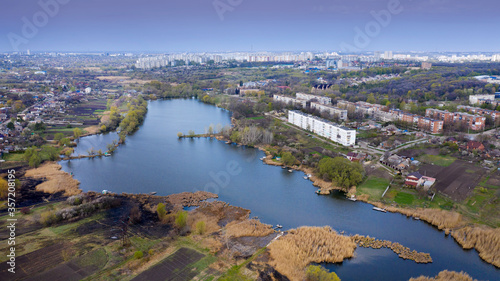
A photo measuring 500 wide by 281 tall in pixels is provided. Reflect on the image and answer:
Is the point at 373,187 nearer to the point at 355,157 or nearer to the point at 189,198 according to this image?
the point at 355,157

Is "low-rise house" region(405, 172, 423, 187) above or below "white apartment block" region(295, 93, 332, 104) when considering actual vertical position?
below

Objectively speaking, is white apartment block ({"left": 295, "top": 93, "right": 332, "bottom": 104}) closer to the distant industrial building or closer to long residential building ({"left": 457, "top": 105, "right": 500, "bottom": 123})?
long residential building ({"left": 457, "top": 105, "right": 500, "bottom": 123})

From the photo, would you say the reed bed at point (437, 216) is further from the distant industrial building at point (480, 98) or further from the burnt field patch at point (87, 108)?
the burnt field patch at point (87, 108)

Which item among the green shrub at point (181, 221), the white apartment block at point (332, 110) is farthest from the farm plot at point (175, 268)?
the white apartment block at point (332, 110)

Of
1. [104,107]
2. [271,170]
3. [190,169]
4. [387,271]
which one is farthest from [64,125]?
[387,271]

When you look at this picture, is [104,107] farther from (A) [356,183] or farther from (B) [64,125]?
(A) [356,183]

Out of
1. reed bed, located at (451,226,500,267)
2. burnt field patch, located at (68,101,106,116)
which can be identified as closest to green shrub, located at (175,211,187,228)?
reed bed, located at (451,226,500,267)

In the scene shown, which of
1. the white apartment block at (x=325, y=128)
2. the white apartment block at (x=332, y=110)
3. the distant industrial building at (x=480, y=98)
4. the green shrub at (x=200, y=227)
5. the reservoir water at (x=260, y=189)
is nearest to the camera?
the reservoir water at (x=260, y=189)
